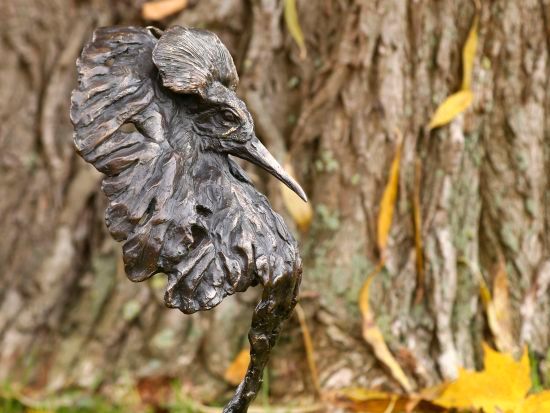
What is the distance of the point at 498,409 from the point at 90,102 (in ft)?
3.89

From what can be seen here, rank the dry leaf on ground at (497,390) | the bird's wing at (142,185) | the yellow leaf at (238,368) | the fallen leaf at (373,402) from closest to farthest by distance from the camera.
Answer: the bird's wing at (142,185)
the dry leaf on ground at (497,390)
the fallen leaf at (373,402)
the yellow leaf at (238,368)

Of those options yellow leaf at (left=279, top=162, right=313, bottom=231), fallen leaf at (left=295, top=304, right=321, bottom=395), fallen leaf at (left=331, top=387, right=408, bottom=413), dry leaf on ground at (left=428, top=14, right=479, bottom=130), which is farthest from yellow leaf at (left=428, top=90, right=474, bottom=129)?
fallen leaf at (left=331, top=387, right=408, bottom=413)

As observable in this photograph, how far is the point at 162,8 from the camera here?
2.41m

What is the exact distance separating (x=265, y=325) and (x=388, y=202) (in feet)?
3.27

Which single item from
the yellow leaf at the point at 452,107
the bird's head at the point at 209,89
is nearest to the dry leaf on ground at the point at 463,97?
the yellow leaf at the point at 452,107

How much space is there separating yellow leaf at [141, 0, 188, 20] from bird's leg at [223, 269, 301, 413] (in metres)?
1.26

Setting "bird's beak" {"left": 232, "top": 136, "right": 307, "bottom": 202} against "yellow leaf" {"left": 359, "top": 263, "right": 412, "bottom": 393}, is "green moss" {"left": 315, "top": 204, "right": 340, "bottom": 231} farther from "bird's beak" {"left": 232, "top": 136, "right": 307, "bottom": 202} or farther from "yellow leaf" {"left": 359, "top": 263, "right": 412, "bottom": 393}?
"bird's beak" {"left": 232, "top": 136, "right": 307, "bottom": 202}

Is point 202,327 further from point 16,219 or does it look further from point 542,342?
point 542,342

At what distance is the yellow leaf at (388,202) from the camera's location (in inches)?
90.6

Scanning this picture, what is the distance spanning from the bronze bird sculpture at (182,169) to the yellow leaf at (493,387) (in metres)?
0.75

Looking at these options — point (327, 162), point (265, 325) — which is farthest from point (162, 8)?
point (265, 325)

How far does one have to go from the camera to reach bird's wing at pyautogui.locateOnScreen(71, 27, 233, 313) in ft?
4.19

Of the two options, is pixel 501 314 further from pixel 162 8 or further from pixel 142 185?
pixel 142 185

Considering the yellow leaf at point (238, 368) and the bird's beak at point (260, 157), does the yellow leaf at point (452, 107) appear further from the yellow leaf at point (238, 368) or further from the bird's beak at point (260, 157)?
the bird's beak at point (260, 157)
